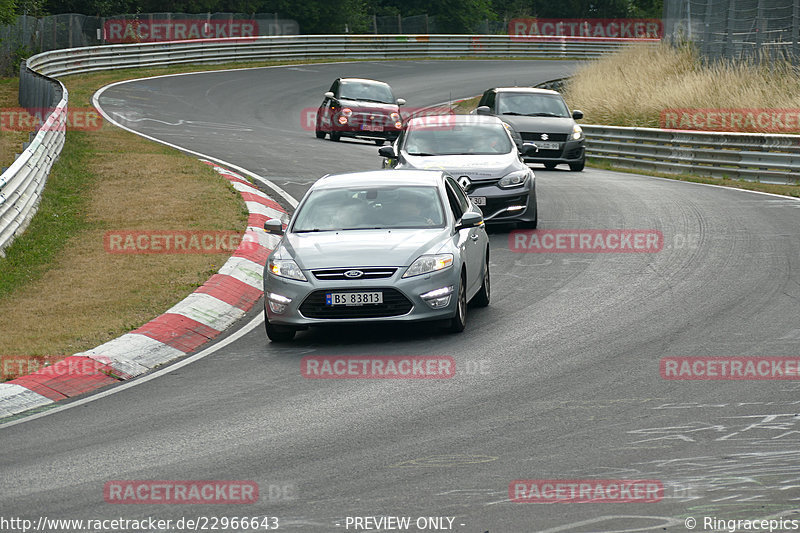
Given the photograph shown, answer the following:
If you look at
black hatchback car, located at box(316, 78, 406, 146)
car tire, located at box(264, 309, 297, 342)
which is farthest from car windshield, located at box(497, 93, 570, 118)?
car tire, located at box(264, 309, 297, 342)

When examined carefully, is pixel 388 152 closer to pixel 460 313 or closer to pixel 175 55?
pixel 460 313

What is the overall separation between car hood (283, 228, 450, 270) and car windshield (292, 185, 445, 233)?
0.20 metres

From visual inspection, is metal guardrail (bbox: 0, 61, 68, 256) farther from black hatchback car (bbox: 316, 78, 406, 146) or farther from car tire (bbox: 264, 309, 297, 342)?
black hatchback car (bbox: 316, 78, 406, 146)

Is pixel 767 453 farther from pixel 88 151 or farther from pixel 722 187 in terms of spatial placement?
pixel 88 151

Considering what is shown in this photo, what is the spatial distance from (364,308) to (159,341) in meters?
1.94

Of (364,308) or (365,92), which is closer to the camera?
(364,308)

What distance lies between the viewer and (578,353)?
986 cm

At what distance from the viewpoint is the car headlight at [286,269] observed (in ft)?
A: 34.7

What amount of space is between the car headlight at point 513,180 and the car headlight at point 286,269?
20.1 feet

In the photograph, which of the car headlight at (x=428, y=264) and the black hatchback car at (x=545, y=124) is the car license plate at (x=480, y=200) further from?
the black hatchback car at (x=545, y=124)

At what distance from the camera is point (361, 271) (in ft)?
34.2

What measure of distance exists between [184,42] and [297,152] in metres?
25.9

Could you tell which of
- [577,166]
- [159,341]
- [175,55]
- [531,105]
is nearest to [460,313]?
[159,341]

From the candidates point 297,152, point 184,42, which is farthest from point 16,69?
point 297,152
